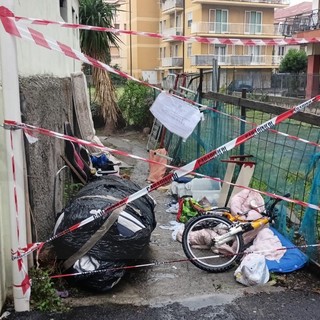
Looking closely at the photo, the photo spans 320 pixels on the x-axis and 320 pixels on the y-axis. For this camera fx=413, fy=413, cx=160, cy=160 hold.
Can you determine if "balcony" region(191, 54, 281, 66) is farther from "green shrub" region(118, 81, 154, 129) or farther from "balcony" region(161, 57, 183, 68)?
"green shrub" region(118, 81, 154, 129)

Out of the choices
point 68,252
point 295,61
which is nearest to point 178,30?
point 295,61

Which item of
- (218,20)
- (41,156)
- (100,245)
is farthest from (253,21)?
Result: (100,245)

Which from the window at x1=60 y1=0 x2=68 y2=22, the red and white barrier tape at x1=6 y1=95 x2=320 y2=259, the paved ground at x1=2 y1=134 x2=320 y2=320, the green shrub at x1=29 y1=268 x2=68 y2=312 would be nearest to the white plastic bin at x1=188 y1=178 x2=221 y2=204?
the paved ground at x1=2 y1=134 x2=320 y2=320

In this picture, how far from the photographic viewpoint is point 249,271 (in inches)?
133

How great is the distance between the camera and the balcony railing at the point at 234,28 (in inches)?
1464

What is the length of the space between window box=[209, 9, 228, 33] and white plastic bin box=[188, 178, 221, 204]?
33.9 m

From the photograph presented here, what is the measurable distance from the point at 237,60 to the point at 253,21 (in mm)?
4711

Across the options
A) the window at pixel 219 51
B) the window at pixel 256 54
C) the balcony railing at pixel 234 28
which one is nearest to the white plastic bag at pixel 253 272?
the window at pixel 219 51

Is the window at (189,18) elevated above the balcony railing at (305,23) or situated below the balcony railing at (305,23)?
above

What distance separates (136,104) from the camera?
13086mm

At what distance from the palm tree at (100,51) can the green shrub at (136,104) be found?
292mm

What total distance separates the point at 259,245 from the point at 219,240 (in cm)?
37

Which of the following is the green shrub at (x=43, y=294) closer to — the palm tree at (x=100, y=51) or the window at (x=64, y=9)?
the window at (x=64, y=9)

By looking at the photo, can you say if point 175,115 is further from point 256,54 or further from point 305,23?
point 256,54
